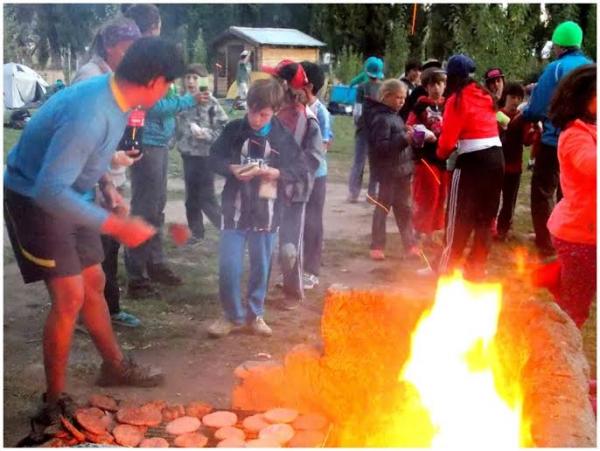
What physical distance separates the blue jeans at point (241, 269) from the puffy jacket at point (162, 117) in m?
0.73

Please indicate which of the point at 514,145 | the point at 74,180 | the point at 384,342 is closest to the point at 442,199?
the point at 514,145

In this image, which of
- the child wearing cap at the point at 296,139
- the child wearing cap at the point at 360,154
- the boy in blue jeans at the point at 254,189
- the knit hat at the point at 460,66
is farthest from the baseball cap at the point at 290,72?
the child wearing cap at the point at 360,154

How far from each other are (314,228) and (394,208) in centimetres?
→ 83

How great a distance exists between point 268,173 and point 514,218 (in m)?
2.26

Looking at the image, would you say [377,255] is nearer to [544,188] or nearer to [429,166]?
[429,166]

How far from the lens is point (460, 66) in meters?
3.71

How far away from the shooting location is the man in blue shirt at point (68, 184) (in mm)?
2406

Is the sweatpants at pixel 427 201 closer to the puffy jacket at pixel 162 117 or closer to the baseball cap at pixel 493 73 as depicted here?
the baseball cap at pixel 493 73

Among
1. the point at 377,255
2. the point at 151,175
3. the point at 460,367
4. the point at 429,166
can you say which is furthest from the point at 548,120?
the point at 151,175

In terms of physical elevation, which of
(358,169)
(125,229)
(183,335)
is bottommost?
(183,335)

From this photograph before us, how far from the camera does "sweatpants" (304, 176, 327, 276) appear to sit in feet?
13.8

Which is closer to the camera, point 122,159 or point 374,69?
point 122,159

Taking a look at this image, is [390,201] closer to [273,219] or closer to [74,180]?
[273,219]

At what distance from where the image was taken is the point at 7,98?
124 inches
